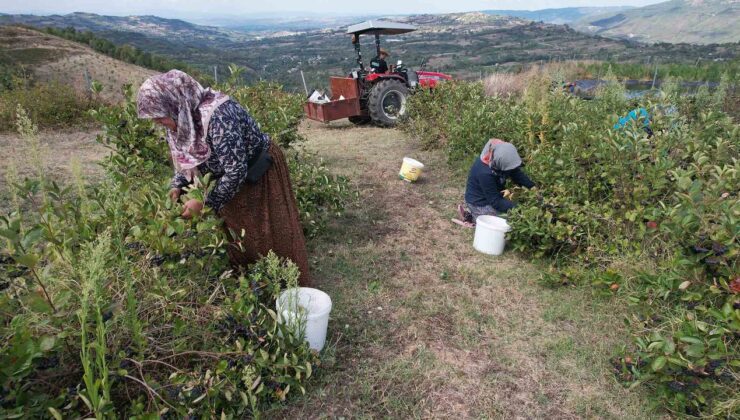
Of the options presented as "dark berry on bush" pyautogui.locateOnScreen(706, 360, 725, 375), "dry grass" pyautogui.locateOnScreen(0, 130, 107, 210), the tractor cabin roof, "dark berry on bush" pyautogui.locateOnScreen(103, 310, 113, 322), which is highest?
the tractor cabin roof

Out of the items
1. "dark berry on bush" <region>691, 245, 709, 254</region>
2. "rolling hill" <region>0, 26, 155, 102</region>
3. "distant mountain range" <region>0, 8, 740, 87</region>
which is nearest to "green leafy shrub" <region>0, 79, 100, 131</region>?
"rolling hill" <region>0, 26, 155, 102</region>

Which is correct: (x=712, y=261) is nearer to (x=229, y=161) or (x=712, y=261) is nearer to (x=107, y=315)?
(x=229, y=161)

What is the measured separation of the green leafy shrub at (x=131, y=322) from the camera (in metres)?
1.33

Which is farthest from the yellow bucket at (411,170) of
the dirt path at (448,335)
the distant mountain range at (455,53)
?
the distant mountain range at (455,53)

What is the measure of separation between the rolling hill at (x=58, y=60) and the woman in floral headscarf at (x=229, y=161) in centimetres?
1642

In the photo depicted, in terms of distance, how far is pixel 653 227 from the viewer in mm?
2789

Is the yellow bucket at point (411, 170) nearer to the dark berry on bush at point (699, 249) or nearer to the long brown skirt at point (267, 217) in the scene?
the long brown skirt at point (267, 217)

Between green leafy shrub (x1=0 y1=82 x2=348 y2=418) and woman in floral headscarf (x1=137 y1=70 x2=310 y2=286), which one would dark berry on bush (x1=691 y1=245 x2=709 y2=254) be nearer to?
green leafy shrub (x1=0 y1=82 x2=348 y2=418)

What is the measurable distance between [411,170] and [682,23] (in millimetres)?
92285

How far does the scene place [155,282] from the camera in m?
1.74

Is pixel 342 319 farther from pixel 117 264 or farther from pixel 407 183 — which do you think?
pixel 407 183

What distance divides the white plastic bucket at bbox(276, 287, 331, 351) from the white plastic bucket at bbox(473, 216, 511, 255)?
5.66 feet

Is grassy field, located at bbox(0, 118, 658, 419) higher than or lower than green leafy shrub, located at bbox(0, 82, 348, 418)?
lower

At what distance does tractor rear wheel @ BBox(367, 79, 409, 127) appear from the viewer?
857cm
